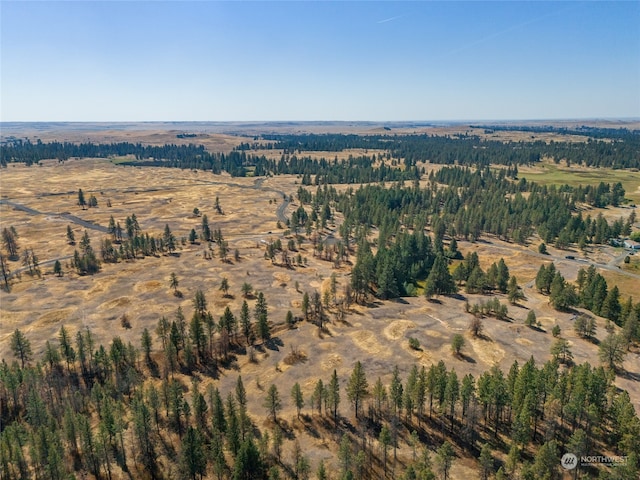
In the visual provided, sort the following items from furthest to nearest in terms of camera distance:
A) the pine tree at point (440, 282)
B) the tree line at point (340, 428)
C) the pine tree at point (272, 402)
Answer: the pine tree at point (440, 282) → the pine tree at point (272, 402) → the tree line at point (340, 428)

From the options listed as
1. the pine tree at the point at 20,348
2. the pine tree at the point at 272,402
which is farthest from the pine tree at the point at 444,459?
the pine tree at the point at 20,348

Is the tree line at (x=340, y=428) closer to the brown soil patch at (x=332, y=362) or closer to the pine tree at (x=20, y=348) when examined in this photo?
the pine tree at (x=20, y=348)

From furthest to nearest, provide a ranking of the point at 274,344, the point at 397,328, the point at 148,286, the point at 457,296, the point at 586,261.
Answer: the point at 586,261, the point at 148,286, the point at 457,296, the point at 397,328, the point at 274,344

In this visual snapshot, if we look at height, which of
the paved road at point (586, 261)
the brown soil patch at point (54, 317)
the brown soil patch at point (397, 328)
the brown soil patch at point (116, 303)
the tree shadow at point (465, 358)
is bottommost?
the tree shadow at point (465, 358)

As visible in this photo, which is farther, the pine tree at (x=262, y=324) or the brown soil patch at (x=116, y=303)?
the brown soil patch at (x=116, y=303)

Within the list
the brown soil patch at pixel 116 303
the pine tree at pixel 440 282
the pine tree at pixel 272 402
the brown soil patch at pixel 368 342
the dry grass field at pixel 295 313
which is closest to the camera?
the pine tree at pixel 272 402

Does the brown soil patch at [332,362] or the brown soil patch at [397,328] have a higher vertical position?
the brown soil patch at [397,328]

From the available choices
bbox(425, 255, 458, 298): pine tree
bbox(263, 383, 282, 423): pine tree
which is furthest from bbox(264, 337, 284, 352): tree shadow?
bbox(425, 255, 458, 298): pine tree

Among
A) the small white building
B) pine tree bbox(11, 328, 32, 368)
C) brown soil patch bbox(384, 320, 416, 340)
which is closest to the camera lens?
pine tree bbox(11, 328, 32, 368)

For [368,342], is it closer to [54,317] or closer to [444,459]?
[444,459]

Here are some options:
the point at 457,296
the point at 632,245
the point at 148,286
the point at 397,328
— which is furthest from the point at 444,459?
the point at 632,245

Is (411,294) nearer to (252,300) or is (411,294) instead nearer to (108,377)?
(252,300)

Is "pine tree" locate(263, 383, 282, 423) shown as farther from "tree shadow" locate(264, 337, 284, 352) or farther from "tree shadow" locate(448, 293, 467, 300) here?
"tree shadow" locate(448, 293, 467, 300)

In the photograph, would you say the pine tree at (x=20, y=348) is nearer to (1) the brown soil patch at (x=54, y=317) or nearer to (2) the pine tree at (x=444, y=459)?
(1) the brown soil patch at (x=54, y=317)
